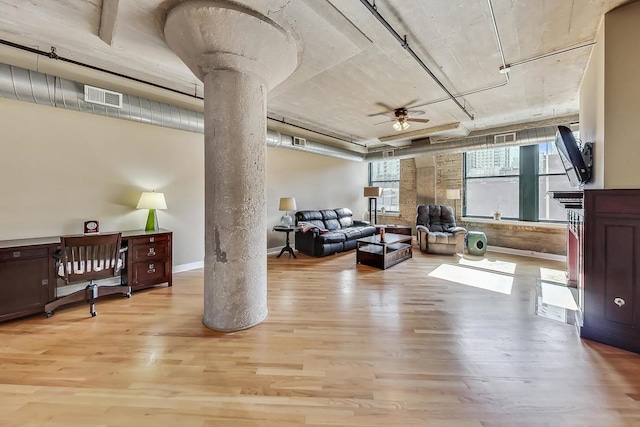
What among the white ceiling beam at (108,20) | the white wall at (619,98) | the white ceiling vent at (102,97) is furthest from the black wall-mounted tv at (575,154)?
the white ceiling vent at (102,97)

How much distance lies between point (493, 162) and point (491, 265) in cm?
282

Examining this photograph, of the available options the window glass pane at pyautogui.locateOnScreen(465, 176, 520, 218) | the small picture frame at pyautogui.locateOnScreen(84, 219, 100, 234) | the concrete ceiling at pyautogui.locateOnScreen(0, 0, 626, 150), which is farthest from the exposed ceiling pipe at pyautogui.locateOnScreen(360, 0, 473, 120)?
the small picture frame at pyautogui.locateOnScreen(84, 219, 100, 234)

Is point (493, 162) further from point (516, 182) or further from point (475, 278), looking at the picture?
point (475, 278)

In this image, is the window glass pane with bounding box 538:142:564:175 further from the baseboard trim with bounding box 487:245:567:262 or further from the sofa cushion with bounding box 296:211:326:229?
the sofa cushion with bounding box 296:211:326:229

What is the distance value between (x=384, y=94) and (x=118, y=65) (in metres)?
3.51

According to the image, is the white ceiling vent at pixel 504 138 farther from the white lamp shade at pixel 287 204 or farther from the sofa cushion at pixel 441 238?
the white lamp shade at pixel 287 204

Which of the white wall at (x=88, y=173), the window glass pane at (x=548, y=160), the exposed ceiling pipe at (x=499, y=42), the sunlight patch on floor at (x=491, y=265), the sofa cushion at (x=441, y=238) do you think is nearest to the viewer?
the exposed ceiling pipe at (x=499, y=42)

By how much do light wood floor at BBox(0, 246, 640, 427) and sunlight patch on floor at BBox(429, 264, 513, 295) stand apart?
1.78 feet

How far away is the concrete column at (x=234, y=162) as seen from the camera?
88.7 inches

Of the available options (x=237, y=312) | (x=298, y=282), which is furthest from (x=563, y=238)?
(x=237, y=312)

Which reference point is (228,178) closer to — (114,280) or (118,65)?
(118,65)

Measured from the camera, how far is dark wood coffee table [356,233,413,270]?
4.55m

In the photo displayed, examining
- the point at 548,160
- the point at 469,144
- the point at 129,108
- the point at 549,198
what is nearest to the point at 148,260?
the point at 129,108

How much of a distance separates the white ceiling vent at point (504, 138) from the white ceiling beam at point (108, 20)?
6.13m
